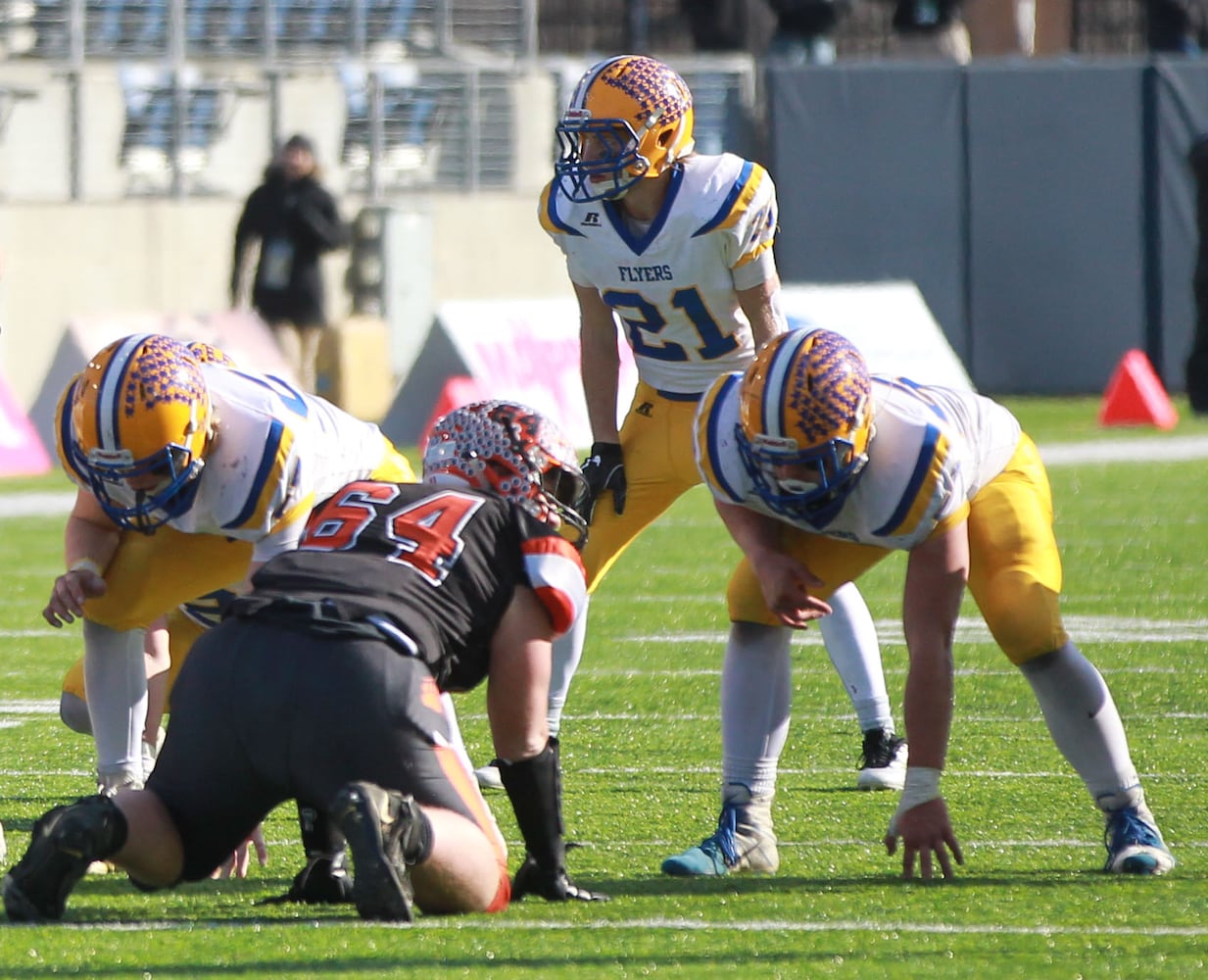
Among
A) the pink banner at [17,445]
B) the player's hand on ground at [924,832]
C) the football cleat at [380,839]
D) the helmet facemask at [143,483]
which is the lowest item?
the pink banner at [17,445]

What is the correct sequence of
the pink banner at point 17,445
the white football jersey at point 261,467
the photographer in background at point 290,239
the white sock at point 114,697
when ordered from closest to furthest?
1. the white football jersey at point 261,467
2. the white sock at point 114,697
3. the pink banner at point 17,445
4. the photographer in background at point 290,239

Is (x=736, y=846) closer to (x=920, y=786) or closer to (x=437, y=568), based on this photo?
(x=920, y=786)

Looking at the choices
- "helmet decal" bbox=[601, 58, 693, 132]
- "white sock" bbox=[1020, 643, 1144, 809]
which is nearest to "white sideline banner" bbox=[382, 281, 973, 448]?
"helmet decal" bbox=[601, 58, 693, 132]

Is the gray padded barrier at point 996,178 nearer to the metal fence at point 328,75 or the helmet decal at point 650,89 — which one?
the metal fence at point 328,75

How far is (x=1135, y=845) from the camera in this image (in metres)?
4.43

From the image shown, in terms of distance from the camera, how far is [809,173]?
17.2m

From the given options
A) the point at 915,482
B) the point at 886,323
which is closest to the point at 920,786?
the point at 915,482

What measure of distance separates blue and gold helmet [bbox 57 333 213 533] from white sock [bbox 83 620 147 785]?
34 cm

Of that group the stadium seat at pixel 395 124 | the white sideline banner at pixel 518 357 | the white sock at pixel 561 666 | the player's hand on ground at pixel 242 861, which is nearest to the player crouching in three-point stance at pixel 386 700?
the player's hand on ground at pixel 242 861

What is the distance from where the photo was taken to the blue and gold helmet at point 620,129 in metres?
5.45

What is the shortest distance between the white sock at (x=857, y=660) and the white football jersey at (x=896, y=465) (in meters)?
1.18

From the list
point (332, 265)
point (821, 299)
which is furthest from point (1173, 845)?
point (332, 265)

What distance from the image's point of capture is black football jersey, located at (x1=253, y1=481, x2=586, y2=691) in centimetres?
398

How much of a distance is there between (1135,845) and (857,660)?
4.47 feet
